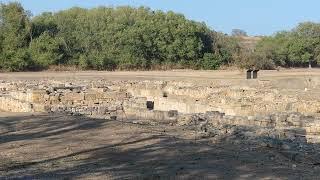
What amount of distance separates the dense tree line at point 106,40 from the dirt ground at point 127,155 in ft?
118

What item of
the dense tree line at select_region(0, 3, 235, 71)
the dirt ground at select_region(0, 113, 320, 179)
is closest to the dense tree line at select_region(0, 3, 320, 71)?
the dense tree line at select_region(0, 3, 235, 71)

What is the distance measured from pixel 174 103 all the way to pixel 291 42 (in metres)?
39.0

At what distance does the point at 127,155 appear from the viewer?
1048 centimetres

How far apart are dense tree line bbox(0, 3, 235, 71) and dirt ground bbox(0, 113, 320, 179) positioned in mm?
35984

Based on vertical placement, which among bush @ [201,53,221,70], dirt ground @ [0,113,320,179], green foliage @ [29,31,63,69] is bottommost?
dirt ground @ [0,113,320,179]

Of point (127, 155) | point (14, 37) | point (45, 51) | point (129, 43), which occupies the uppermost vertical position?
point (14, 37)

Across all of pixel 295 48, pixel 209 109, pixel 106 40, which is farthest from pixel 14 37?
pixel 209 109

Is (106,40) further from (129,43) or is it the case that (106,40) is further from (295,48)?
(295,48)

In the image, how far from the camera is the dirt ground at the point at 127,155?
9000mm

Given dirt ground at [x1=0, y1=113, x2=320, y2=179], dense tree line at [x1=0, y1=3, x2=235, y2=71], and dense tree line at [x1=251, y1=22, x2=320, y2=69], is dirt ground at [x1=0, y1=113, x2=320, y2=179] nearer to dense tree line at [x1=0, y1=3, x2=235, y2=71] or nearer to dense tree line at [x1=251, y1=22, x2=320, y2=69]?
dense tree line at [x1=0, y1=3, x2=235, y2=71]

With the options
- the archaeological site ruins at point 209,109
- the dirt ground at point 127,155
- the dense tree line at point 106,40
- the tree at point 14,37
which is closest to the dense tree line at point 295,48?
the dense tree line at point 106,40

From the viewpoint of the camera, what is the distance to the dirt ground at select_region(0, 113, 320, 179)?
9000 millimetres

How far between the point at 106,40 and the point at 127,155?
44136mm

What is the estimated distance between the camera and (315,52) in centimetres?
5975
